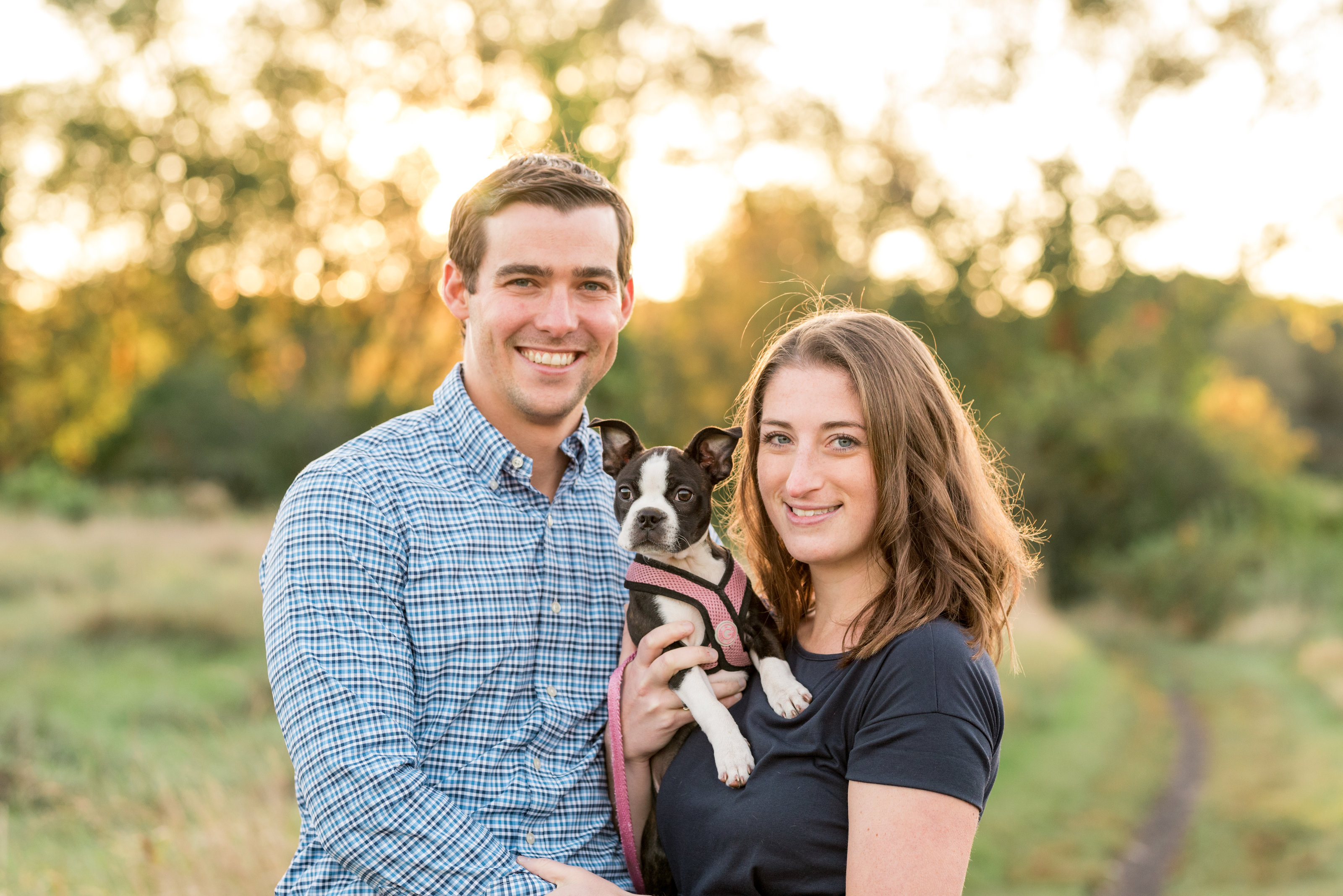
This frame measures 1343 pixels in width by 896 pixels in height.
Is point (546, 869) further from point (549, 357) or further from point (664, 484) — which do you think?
point (549, 357)

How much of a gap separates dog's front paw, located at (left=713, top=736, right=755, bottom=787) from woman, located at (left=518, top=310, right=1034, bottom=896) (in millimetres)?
32

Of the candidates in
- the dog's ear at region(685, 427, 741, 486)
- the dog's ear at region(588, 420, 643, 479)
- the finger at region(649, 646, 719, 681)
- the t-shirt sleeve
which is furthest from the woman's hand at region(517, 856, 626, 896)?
the dog's ear at region(685, 427, 741, 486)

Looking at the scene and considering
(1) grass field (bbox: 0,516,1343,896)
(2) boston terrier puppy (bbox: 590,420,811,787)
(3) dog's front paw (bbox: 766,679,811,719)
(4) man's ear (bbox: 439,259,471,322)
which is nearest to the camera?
(3) dog's front paw (bbox: 766,679,811,719)

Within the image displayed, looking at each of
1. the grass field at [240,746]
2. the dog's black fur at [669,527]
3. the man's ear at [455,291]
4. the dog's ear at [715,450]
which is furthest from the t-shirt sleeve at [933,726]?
the grass field at [240,746]

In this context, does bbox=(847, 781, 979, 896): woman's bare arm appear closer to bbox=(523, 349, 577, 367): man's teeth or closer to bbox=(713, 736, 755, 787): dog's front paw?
bbox=(713, 736, 755, 787): dog's front paw

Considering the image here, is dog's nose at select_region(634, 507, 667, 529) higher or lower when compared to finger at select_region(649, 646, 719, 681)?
higher

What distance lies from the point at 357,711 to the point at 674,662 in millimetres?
960

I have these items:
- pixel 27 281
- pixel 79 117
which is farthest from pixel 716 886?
pixel 27 281

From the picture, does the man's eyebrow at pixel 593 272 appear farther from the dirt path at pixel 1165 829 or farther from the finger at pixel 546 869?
the dirt path at pixel 1165 829

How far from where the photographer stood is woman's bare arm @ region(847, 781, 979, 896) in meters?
2.59

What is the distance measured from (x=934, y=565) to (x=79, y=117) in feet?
102

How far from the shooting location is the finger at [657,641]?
3.38m

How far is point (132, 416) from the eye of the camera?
93.9ft

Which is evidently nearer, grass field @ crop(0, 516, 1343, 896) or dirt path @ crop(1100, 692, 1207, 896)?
grass field @ crop(0, 516, 1343, 896)
